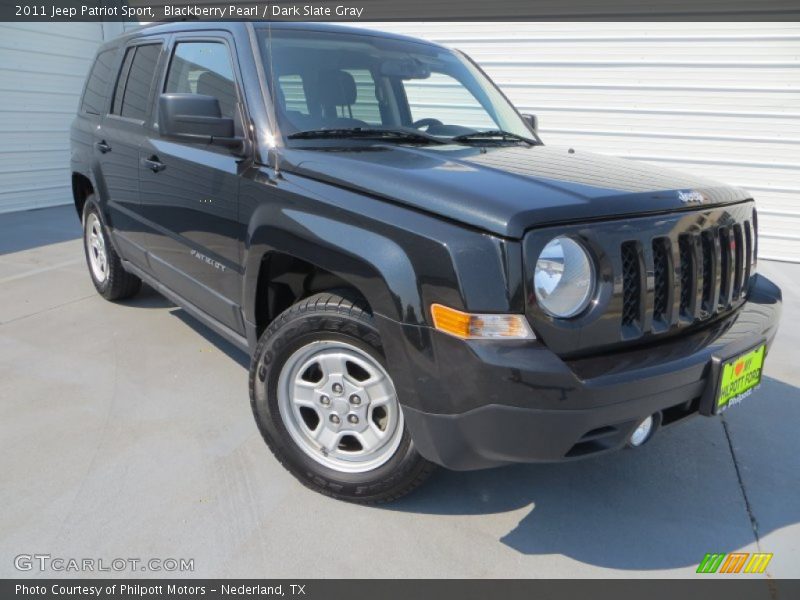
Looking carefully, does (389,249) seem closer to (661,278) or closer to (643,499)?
(661,278)

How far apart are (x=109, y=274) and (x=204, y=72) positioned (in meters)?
2.16

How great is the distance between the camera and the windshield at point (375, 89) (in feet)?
9.02

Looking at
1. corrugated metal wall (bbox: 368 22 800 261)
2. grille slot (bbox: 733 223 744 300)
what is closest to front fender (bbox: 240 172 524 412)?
grille slot (bbox: 733 223 744 300)

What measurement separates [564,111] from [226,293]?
5881 mm

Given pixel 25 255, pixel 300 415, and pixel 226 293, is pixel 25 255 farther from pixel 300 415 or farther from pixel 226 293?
pixel 300 415

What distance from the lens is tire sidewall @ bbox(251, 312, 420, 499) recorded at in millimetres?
2266

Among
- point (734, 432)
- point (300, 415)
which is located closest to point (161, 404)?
point (300, 415)

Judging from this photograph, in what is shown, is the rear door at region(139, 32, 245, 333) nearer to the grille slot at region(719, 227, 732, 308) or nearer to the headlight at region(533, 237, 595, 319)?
the headlight at region(533, 237, 595, 319)

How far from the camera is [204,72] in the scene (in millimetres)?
3123

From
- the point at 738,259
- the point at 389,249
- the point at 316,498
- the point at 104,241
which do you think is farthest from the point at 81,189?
the point at 738,259

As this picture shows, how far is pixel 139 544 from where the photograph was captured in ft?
7.40

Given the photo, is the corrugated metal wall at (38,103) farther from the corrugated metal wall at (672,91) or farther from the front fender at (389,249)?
the front fender at (389,249)

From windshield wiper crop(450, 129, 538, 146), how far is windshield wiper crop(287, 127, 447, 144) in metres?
0.16

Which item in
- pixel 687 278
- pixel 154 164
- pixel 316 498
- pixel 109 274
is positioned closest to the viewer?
pixel 687 278
